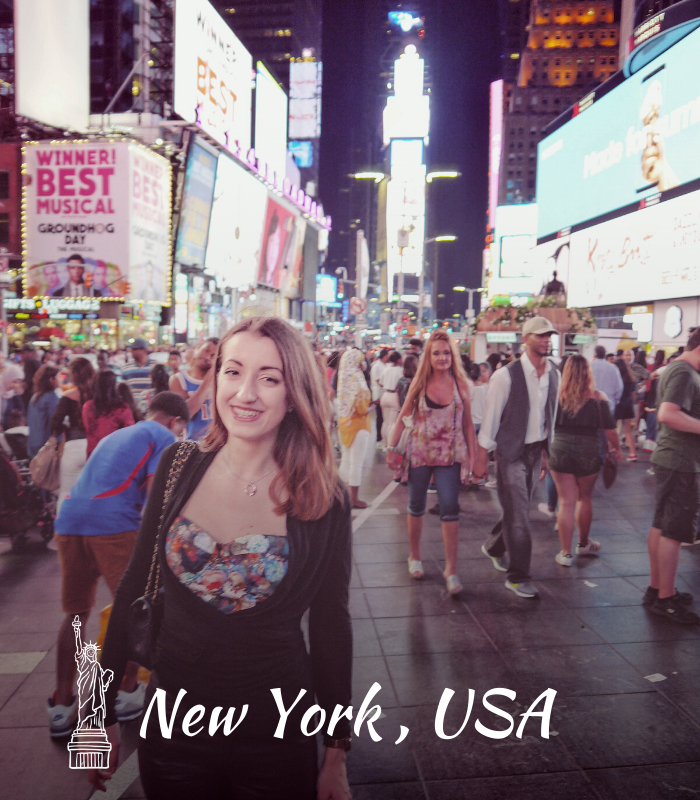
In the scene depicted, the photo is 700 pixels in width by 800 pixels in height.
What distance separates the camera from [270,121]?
5903 centimetres

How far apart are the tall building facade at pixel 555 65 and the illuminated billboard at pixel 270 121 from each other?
63.0m

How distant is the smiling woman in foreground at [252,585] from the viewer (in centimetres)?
180

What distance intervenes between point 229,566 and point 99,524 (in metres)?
1.87

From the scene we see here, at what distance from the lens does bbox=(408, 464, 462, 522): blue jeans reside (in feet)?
18.6

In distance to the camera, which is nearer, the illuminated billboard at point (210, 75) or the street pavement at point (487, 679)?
the street pavement at point (487, 679)

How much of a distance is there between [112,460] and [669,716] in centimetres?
323

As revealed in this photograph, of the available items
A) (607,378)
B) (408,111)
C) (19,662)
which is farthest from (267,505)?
(408,111)

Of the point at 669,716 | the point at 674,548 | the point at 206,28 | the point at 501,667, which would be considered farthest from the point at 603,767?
the point at 206,28

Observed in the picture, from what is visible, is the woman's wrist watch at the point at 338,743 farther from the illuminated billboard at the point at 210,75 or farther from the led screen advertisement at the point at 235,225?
the led screen advertisement at the point at 235,225

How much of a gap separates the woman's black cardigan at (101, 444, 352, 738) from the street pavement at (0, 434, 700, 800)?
151cm

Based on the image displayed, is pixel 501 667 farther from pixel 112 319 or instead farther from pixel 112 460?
pixel 112 319

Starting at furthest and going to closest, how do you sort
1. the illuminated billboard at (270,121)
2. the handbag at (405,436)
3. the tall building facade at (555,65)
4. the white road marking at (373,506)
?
the tall building facade at (555,65) < the illuminated billboard at (270,121) < the white road marking at (373,506) < the handbag at (405,436)

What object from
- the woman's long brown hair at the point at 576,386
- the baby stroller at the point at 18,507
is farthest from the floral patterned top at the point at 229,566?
the baby stroller at the point at 18,507

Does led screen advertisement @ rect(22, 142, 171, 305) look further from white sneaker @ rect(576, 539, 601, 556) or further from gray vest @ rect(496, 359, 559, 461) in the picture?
gray vest @ rect(496, 359, 559, 461)
